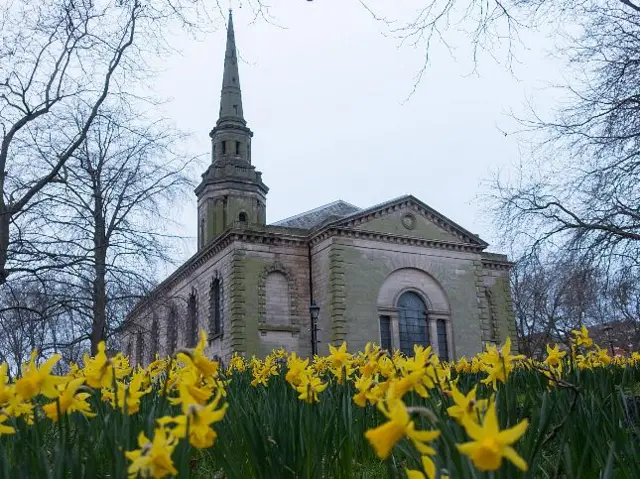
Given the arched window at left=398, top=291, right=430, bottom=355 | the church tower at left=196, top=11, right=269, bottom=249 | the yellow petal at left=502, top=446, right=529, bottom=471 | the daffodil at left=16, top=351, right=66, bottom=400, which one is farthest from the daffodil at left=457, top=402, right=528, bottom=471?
the church tower at left=196, top=11, right=269, bottom=249

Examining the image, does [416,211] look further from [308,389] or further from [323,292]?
[308,389]

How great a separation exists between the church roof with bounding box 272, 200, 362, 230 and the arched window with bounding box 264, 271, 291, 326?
5838 mm

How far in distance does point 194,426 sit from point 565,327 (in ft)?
138

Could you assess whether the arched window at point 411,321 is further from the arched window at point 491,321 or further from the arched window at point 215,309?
the arched window at point 215,309

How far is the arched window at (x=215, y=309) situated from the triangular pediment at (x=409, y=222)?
7253 mm

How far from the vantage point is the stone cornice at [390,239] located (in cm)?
2637

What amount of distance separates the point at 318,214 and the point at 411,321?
9.47 meters

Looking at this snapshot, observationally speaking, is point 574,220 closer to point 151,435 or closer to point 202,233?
point 151,435

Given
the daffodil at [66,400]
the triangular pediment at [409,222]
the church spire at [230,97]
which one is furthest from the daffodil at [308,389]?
the church spire at [230,97]

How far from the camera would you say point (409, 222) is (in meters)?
28.3

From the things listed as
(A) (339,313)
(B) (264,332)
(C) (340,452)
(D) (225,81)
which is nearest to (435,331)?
(A) (339,313)

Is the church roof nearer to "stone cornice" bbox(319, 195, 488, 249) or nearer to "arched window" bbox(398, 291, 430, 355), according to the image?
"stone cornice" bbox(319, 195, 488, 249)

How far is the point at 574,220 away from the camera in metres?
15.0

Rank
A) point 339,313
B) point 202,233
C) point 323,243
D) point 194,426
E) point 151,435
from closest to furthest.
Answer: point 194,426, point 151,435, point 339,313, point 323,243, point 202,233
